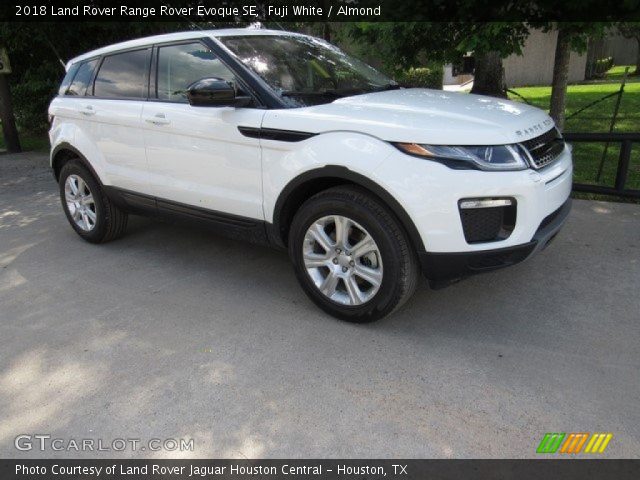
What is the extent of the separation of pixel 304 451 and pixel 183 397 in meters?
0.77

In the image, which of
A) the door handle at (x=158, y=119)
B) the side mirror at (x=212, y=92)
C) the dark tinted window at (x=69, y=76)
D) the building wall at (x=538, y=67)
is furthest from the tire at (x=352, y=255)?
the building wall at (x=538, y=67)

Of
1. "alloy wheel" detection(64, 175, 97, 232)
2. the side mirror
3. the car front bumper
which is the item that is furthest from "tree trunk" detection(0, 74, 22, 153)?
the car front bumper

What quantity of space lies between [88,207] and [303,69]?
8.42 feet

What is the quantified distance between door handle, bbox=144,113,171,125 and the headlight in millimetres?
1995

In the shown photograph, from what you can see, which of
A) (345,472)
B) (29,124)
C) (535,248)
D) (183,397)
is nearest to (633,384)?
(535,248)

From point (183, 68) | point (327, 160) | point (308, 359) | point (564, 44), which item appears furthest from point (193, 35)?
point (564, 44)

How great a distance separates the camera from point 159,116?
4035mm

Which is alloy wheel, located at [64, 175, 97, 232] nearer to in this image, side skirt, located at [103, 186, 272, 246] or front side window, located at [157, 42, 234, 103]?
side skirt, located at [103, 186, 272, 246]

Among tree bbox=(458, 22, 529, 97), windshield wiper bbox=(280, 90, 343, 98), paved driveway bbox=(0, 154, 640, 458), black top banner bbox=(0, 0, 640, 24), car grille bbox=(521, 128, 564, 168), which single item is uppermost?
black top banner bbox=(0, 0, 640, 24)

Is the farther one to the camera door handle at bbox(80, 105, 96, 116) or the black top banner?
the black top banner

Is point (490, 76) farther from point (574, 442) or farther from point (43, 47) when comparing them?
point (43, 47)

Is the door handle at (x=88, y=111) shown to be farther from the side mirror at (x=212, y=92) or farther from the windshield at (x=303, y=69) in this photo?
the side mirror at (x=212, y=92)

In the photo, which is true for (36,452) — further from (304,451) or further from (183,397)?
(304,451)

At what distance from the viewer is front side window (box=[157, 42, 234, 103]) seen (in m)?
3.81
